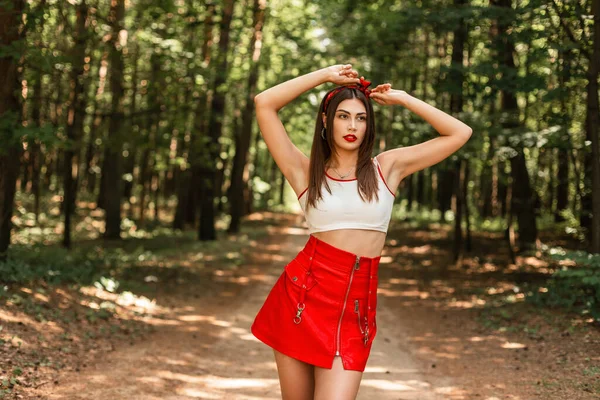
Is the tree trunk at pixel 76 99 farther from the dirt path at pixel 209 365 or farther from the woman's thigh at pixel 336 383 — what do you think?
the woman's thigh at pixel 336 383

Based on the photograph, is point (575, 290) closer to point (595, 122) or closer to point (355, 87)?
point (595, 122)

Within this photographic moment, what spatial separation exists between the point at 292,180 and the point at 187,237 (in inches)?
781

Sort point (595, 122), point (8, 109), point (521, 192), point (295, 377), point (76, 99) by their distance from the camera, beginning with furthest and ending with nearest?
point (521, 192), point (76, 99), point (8, 109), point (595, 122), point (295, 377)

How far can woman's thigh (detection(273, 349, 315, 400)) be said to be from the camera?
3623 mm

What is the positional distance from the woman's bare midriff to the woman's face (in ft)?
1.53

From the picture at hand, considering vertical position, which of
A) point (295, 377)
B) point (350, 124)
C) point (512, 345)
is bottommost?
point (512, 345)

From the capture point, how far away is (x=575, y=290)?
1116 centimetres

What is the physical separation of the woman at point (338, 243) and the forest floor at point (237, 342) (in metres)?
3.55

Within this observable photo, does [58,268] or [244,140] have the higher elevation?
[244,140]

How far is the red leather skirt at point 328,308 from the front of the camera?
352 cm

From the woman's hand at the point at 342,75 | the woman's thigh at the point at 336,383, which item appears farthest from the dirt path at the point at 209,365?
the woman's hand at the point at 342,75

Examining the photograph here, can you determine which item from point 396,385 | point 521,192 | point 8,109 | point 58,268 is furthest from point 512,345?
point 521,192

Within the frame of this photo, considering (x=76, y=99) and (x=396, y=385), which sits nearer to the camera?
(x=396, y=385)

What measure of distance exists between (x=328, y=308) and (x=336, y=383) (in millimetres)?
379
